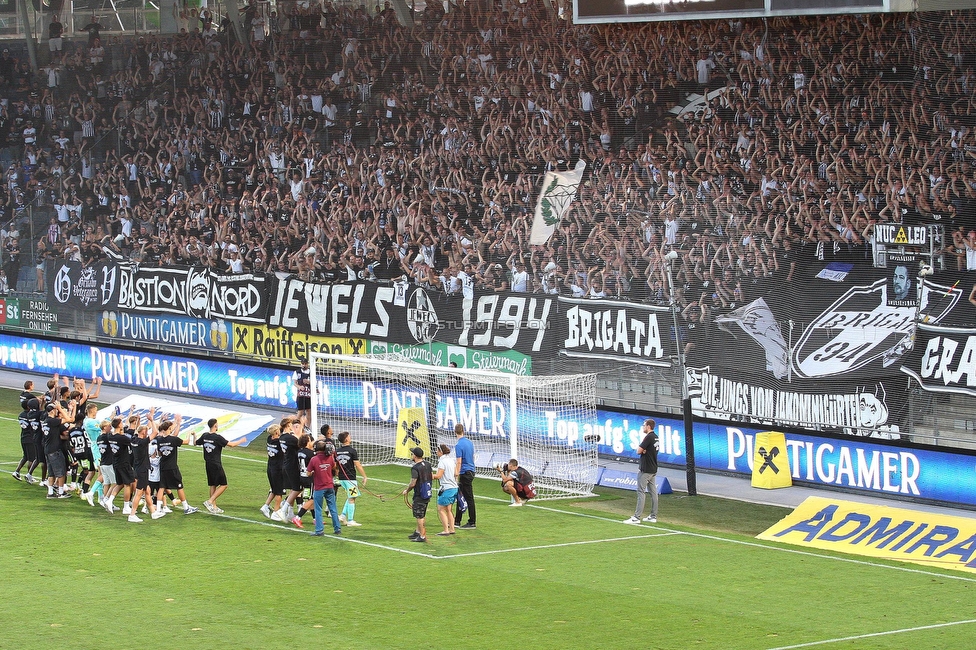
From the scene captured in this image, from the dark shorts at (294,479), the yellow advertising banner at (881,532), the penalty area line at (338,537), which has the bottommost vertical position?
the yellow advertising banner at (881,532)

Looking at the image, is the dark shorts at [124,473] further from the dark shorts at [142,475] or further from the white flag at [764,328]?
the white flag at [764,328]

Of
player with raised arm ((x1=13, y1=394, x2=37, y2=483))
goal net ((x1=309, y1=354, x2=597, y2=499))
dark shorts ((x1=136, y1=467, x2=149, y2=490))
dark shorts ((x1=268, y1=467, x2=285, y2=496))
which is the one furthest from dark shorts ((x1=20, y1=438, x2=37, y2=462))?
goal net ((x1=309, y1=354, x2=597, y2=499))

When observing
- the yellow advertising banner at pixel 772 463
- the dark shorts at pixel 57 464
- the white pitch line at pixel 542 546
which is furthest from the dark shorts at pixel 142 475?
the yellow advertising banner at pixel 772 463

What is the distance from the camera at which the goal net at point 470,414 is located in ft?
74.0

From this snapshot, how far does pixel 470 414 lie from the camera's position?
79.7 feet

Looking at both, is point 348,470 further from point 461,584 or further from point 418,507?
point 461,584

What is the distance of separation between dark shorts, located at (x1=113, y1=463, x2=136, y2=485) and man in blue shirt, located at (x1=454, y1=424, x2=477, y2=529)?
495cm

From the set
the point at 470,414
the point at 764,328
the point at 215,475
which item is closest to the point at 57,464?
the point at 215,475

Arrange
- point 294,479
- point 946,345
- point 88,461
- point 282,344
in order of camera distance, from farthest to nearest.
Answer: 1. point 282,344
2. point 88,461
3. point 946,345
4. point 294,479

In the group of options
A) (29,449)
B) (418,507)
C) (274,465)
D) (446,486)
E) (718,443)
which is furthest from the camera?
(718,443)

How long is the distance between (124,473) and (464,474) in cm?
520

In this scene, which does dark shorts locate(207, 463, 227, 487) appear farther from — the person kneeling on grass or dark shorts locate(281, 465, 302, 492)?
the person kneeling on grass

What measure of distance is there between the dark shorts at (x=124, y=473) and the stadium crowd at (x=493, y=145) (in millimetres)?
10663

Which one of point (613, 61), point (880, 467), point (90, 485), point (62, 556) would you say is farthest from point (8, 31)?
point (880, 467)
